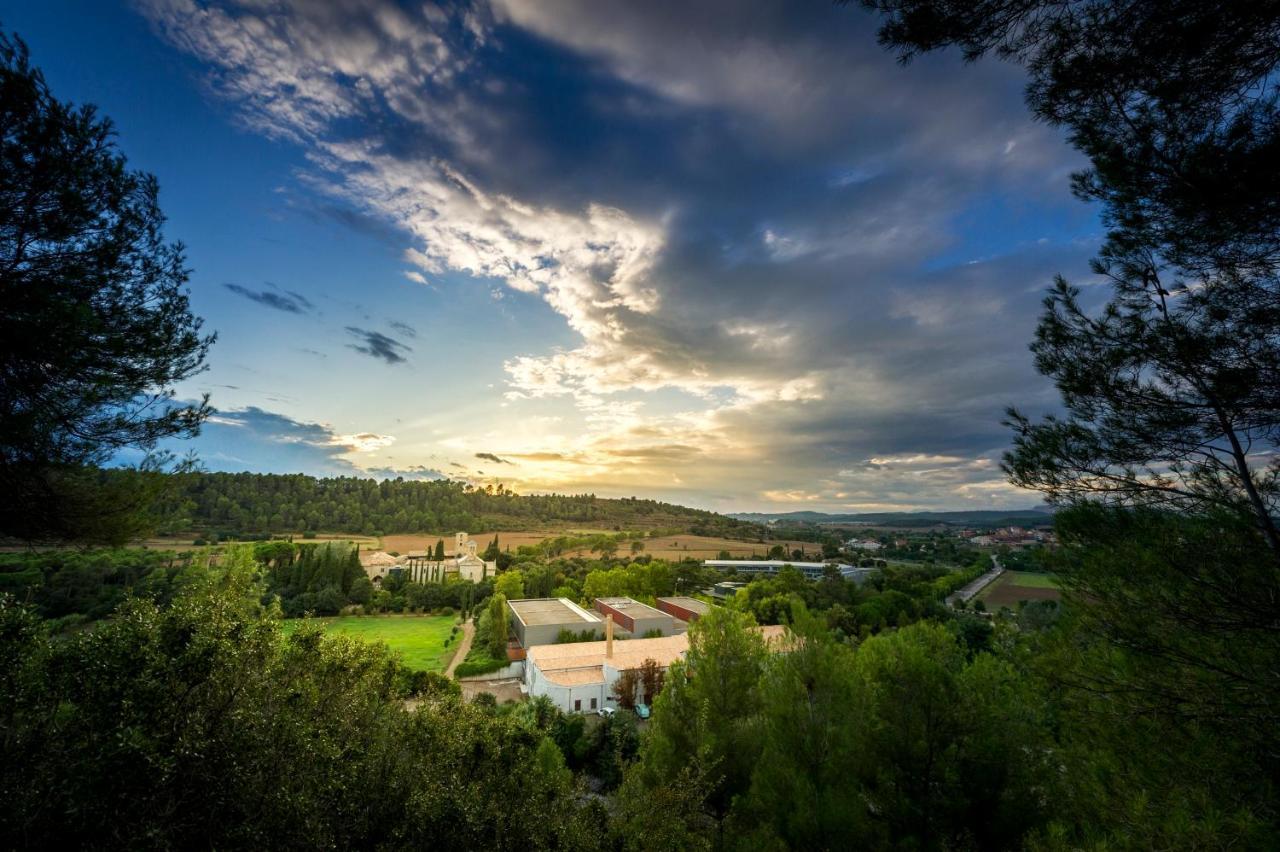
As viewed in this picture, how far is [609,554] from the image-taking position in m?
83.1

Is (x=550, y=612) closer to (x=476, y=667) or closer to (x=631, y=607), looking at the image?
(x=631, y=607)

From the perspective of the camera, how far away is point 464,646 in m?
42.2

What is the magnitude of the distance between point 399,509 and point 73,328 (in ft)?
417

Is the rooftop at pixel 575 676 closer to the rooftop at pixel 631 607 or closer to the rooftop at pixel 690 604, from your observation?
the rooftop at pixel 631 607

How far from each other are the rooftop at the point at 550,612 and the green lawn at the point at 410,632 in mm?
6212

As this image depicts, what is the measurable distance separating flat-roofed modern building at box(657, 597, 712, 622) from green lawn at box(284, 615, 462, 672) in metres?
19.3

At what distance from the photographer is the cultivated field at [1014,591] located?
52.1 m

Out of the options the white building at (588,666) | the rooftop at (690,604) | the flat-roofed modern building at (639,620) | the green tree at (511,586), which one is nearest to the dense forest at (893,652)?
the white building at (588,666)

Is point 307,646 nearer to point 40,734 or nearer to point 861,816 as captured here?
point 40,734

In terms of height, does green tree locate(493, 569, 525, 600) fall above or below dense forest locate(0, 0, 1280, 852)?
below

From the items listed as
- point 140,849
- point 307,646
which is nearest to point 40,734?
point 140,849

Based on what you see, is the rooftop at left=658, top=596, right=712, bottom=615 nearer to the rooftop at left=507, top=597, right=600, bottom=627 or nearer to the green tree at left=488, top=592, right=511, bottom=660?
the rooftop at left=507, top=597, right=600, bottom=627

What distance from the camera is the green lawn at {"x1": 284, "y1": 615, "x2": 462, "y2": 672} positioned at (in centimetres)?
3691

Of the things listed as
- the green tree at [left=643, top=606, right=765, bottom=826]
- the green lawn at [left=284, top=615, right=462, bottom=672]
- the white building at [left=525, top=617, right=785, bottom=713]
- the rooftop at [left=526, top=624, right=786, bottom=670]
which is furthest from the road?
the green lawn at [left=284, top=615, right=462, bottom=672]
